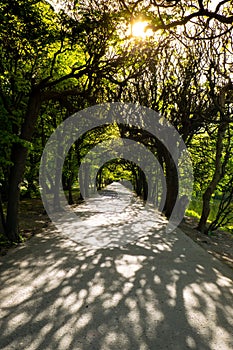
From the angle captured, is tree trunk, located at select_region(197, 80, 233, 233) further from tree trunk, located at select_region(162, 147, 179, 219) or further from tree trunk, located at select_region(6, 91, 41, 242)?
tree trunk, located at select_region(6, 91, 41, 242)

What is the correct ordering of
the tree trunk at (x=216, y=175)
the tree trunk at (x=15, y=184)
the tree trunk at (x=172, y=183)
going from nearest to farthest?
the tree trunk at (x=15, y=184) < the tree trunk at (x=216, y=175) < the tree trunk at (x=172, y=183)

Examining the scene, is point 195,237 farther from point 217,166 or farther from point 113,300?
point 113,300

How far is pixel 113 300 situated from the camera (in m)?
5.82

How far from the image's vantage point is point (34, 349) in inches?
162

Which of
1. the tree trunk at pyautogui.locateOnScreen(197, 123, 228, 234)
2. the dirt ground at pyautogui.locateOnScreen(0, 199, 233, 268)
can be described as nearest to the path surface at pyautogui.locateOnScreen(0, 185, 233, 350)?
the dirt ground at pyautogui.locateOnScreen(0, 199, 233, 268)

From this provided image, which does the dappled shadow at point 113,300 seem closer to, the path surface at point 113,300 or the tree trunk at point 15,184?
the path surface at point 113,300

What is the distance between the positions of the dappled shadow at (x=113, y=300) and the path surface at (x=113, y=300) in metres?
0.02

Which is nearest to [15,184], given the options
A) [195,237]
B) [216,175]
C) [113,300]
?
[113,300]

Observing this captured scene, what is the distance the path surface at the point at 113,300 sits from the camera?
445cm

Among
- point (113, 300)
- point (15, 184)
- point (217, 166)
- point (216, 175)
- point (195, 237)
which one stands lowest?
point (113, 300)

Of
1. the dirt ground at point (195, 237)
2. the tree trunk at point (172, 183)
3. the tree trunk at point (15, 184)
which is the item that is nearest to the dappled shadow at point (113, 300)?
the tree trunk at point (15, 184)

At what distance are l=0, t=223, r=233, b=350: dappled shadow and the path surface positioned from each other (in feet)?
0.05

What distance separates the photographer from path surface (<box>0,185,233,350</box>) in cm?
445

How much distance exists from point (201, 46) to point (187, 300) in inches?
491
